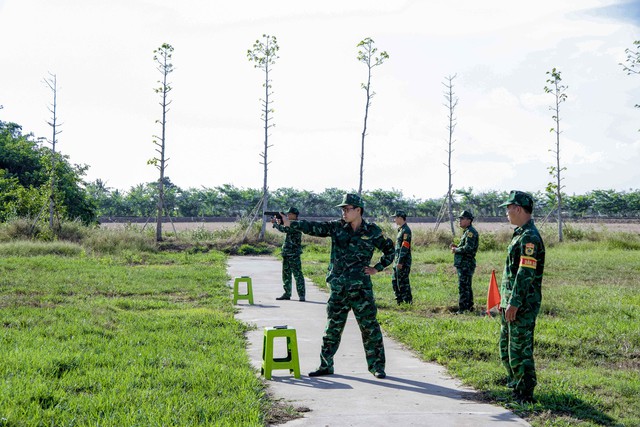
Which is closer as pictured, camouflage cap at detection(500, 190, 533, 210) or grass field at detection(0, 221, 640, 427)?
grass field at detection(0, 221, 640, 427)

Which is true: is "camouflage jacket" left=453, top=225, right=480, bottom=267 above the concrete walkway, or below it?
above

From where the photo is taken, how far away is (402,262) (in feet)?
39.1

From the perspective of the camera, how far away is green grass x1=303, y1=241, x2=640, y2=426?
5805 millimetres

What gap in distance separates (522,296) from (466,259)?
5585 millimetres

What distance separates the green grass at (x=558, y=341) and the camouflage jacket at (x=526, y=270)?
3.13 ft

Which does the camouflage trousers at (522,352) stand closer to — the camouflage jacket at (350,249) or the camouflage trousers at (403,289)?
the camouflage jacket at (350,249)

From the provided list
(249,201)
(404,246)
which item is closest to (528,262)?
(404,246)

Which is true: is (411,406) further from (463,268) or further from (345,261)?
(463,268)

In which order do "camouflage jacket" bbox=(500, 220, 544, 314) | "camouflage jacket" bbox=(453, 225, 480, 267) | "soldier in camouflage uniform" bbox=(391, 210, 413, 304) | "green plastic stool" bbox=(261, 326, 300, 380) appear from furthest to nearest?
"soldier in camouflage uniform" bbox=(391, 210, 413, 304) → "camouflage jacket" bbox=(453, 225, 480, 267) → "green plastic stool" bbox=(261, 326, 300, 380) → "camouflage jacket" bbox=(500, 220, 544, 314)

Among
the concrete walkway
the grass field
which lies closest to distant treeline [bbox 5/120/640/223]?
the grass field

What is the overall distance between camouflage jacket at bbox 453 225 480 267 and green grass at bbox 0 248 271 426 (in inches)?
168

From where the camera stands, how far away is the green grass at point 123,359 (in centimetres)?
522

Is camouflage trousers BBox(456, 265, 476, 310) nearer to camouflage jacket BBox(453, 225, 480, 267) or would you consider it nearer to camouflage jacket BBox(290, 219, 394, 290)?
camouflage jacket BBox(453, 225, 480, 267)

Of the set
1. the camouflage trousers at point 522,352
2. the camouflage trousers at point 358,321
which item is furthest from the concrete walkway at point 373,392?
the camouflage trousers at point 522,352
